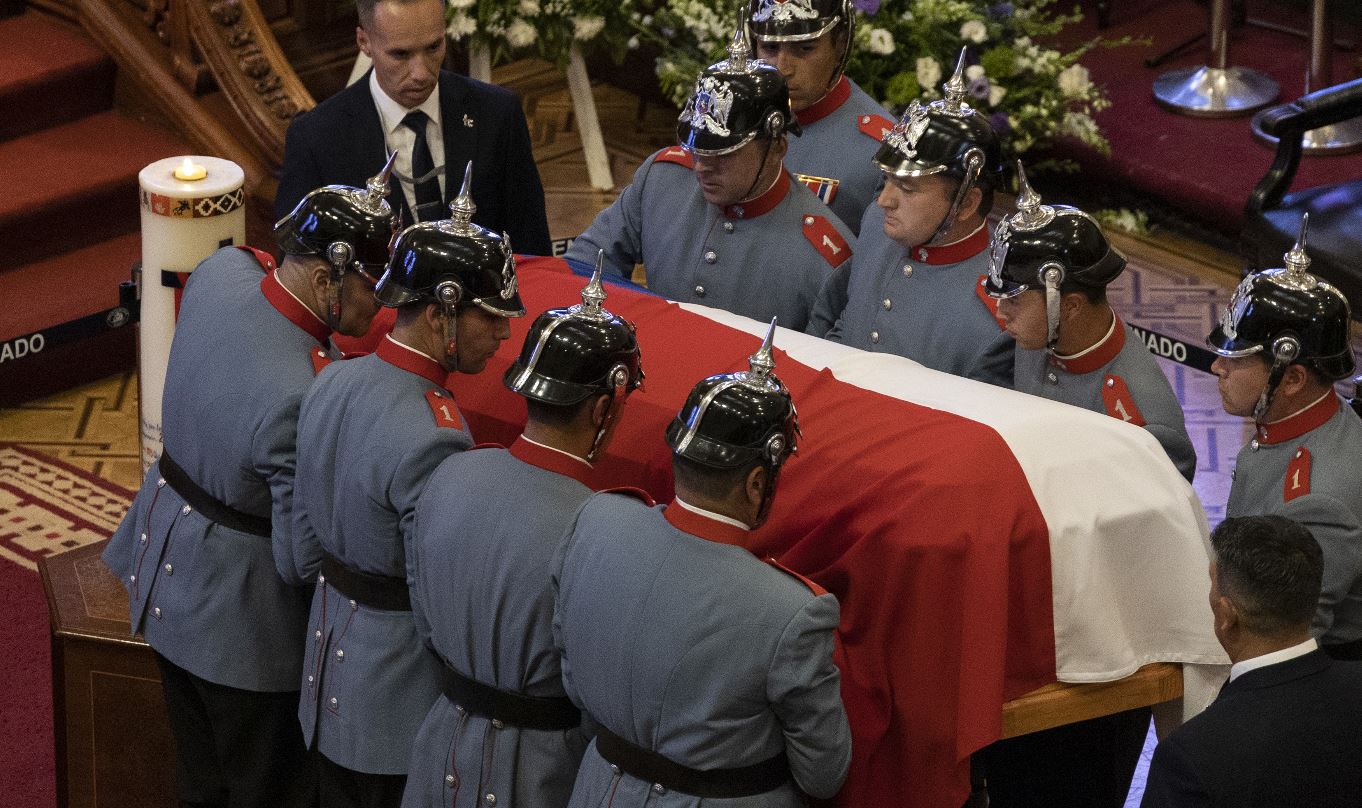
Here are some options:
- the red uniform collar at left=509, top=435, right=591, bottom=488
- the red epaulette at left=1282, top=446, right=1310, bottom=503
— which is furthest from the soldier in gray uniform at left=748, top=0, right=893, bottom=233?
the red uniform collar at left=509, top=435, right=591, bottom=488

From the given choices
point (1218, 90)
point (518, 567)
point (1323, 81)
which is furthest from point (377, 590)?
point (1218, 90)

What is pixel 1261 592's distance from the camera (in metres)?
2.54

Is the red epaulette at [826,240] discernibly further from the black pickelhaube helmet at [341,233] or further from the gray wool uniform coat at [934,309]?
the black pickelhaube helmet at [341,233]

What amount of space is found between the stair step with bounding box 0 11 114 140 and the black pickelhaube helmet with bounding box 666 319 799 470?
421 centimetres

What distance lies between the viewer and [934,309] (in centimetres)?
358

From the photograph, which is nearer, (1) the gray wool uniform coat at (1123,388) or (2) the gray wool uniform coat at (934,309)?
(1) the gray wool uniform coat at (1123,388)

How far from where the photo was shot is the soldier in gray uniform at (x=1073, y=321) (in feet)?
10.3

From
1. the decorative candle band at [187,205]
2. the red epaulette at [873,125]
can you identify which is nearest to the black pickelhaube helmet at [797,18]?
the red epaulette at [873,125]

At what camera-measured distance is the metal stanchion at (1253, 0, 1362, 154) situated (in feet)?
21.2

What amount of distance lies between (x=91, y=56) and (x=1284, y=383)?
14.7 ft

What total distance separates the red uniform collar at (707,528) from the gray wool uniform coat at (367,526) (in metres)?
0.54

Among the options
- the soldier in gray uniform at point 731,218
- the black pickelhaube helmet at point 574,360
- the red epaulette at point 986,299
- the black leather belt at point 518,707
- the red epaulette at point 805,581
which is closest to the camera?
the red epaulette at point 805,581

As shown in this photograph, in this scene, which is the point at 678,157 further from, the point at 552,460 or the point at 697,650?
the point at 697,650

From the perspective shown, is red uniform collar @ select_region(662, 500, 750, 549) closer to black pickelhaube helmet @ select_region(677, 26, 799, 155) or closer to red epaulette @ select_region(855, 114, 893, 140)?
black pickelhaube helmet @ select_region(677, 26, 799, 155)
